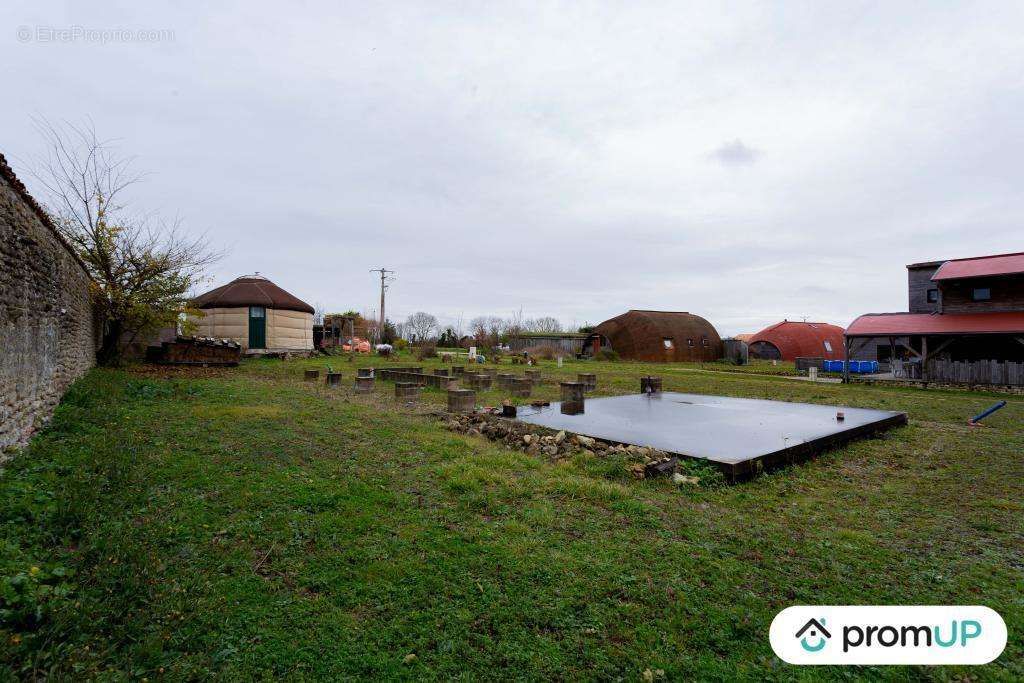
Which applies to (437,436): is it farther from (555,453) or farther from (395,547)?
(395,547)

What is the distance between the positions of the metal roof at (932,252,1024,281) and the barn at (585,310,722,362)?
1397 cm

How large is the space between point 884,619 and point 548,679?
6.79ft

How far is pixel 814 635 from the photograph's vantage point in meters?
2.61

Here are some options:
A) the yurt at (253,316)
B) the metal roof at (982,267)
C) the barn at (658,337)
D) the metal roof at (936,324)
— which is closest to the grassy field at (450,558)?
the metal roof at (936,324)

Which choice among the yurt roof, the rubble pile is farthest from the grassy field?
the yurt roof

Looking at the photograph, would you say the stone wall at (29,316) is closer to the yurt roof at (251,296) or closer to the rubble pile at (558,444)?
the rubble pile at (558,444)

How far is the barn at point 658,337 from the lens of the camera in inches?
1192

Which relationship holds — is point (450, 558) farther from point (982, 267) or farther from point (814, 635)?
point (982, 267)

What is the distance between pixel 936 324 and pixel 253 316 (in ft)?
96.7

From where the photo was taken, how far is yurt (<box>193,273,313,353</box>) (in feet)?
75.6

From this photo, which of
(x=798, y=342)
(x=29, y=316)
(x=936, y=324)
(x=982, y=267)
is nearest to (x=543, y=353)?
(x=936, y=324)

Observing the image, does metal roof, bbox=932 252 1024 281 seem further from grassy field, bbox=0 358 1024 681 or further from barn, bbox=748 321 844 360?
grassy field, bbox=0 358 1024 681

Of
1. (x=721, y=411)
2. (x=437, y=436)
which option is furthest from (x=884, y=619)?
(x=721, y=411)

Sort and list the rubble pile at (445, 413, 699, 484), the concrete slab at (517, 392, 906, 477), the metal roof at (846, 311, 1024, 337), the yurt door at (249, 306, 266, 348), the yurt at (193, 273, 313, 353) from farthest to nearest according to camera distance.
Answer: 1. the yurt door at (249, 306, 266, 348)
2. the yurt at (193, 273, 313, 353)
3. the metal roof at (846, 311, 1024, 337)
4. the concrete slab at (517, 392, 906, 477)
5. the rubble pile at (445, 413, 699, 484)
